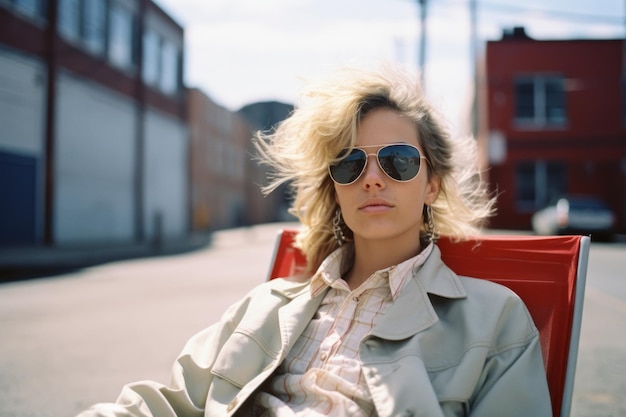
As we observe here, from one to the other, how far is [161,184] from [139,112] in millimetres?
3844

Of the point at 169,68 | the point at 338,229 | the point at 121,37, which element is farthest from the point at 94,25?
the point at 338,229

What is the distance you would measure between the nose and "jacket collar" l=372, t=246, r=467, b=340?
321 millimetres

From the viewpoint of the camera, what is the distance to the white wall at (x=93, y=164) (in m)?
19.4

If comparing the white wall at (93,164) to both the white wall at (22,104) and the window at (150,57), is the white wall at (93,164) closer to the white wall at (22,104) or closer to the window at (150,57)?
the white wall at (22,104)

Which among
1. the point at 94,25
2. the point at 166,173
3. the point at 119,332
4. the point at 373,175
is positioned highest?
the point at 94,25

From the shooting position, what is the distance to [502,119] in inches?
1148

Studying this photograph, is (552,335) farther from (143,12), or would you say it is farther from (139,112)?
(143,12)

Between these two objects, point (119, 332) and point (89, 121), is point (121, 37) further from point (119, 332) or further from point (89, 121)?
point (119, 332)

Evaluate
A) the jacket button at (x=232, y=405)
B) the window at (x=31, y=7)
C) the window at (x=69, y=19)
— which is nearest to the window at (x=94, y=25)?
the window at (x=69, y=19)

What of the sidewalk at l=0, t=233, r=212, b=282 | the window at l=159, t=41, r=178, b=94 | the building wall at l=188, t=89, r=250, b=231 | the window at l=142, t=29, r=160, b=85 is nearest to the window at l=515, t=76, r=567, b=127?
the window at l=159, t=41, r=178, b=94

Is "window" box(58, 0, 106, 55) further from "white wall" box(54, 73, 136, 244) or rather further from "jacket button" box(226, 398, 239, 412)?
"jacket button" box(226, 398, 239, 412)

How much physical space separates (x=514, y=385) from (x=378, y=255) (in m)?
0.73

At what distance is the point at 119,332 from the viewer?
5688 mm

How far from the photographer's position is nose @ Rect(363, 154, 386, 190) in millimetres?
2211
